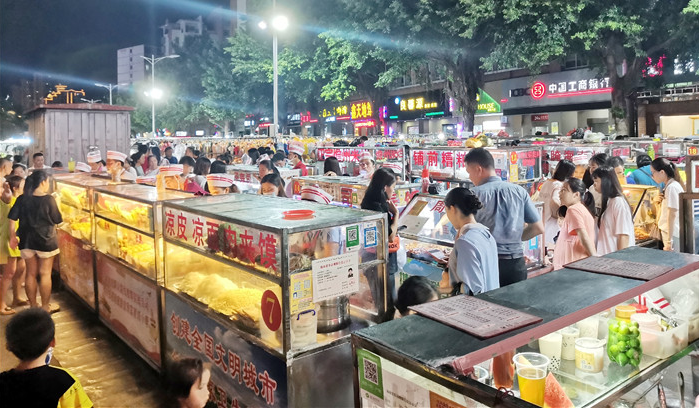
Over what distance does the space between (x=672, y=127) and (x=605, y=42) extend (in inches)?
206

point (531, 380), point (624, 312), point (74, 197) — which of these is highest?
point (74, 197)

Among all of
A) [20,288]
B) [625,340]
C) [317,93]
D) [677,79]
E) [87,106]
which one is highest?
[317,93]

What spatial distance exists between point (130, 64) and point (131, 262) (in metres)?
128

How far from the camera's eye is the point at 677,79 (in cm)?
2192

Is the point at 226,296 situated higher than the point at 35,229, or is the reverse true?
the point at 35,229

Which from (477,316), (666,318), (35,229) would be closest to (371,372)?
(477,316)

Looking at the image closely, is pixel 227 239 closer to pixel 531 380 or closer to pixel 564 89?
pixel 531 380

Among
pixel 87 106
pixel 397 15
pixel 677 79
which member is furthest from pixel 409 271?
pixel 677 79

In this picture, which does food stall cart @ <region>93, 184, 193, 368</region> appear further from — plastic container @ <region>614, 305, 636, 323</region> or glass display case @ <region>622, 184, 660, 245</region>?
glass display case @ <region>622, 184, 660, 245</region>

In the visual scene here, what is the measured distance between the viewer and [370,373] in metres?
2.04

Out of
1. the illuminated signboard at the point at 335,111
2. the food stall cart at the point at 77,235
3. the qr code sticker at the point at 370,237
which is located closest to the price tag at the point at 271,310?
the qr code sticker at the point at 370,237

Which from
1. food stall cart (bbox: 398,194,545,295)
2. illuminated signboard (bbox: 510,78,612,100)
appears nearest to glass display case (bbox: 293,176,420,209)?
food stall cart (bbox: 398,194,545,295)

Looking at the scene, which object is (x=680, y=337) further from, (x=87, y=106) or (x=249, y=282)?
(x=87, y=106)

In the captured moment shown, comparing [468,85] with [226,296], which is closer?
[226,296]
